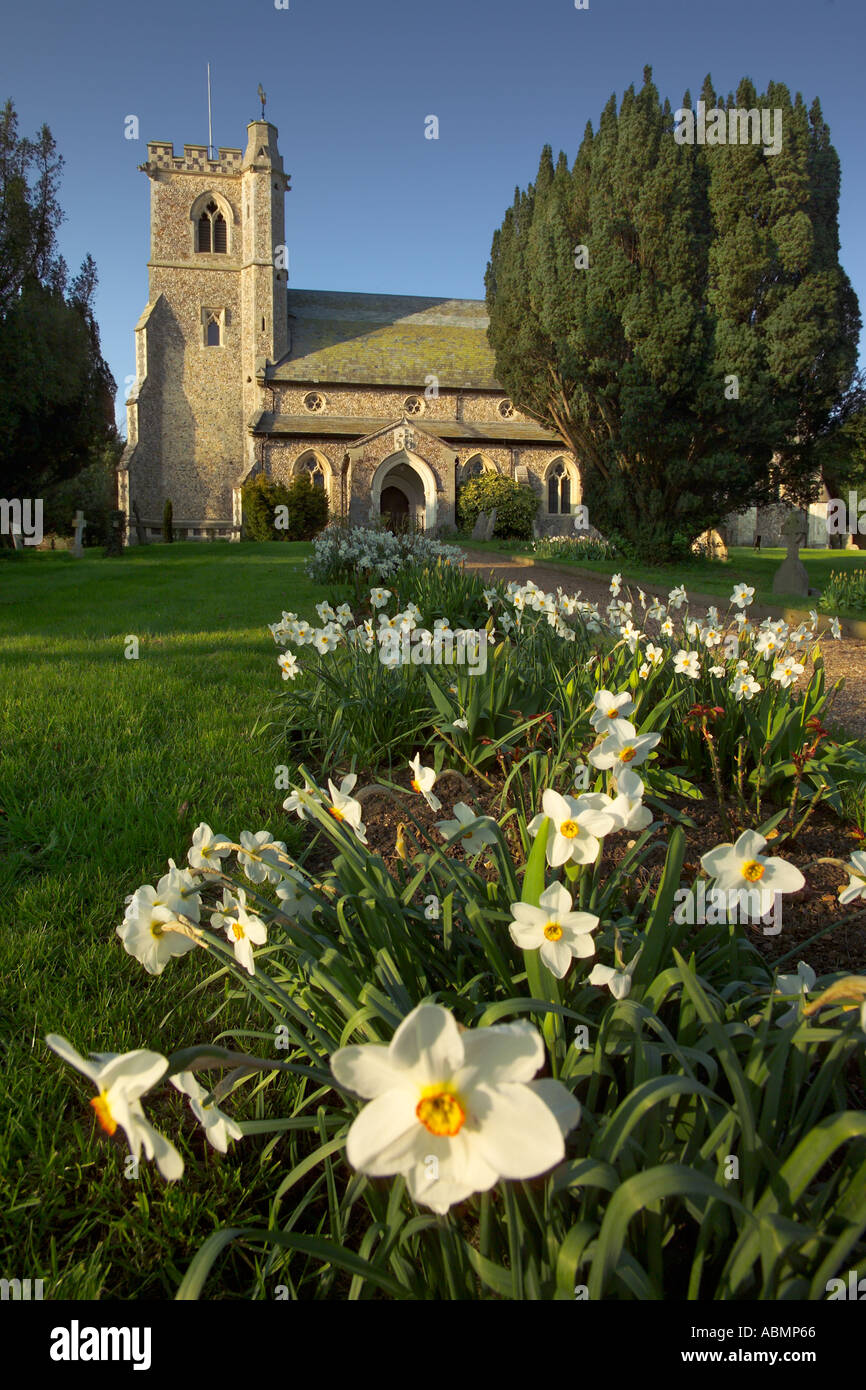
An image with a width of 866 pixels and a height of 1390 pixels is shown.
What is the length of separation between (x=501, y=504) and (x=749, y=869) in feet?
83.4

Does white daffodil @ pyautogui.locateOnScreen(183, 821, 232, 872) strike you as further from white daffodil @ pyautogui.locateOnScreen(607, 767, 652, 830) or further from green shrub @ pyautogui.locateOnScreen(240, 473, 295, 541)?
green shrub @ pyautogui.locateOnScreen(240, 473, 295, 541)

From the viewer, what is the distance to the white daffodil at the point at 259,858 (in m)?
1.51

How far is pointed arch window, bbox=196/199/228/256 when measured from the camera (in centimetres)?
2948

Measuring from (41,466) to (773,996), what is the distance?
61.1 feet

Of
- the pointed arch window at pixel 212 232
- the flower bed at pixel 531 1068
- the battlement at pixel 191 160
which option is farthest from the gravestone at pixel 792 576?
the battlement at pixel 191 160

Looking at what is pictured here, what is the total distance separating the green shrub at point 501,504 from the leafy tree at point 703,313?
372 inches

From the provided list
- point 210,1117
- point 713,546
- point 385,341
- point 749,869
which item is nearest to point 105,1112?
point 210,1117

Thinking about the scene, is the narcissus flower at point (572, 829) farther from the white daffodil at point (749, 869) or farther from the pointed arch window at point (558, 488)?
the pointed arch window at point (558, 488)

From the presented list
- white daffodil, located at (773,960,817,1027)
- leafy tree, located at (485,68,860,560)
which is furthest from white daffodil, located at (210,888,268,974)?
leafy tree, located at (485,68,860,560)

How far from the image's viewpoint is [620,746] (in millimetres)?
1672

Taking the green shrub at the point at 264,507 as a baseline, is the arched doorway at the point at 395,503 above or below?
above

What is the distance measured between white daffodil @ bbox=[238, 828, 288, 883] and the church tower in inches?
1141

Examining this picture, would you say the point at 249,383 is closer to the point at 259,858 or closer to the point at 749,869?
the point at 259,858

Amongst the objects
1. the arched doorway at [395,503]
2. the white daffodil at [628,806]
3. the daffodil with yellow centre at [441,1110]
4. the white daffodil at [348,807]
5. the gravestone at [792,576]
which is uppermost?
the arched doorway at [395,503]
